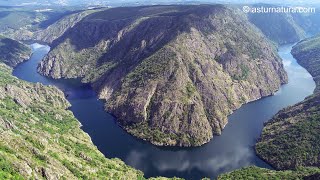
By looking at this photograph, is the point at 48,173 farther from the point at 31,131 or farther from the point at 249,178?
the point at 249,178

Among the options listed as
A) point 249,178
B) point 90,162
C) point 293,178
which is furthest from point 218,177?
point 90,162

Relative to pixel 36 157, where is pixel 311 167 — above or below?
below

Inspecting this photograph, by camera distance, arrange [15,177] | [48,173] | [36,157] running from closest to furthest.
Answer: [15,177] < [48,173] < [36,157]

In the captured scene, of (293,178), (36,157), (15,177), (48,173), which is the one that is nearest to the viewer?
(15,177)

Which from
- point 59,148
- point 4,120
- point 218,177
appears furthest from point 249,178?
point 4,120

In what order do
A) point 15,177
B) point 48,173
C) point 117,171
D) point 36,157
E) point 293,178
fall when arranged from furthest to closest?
1. point 117,171
2. point 293,178
3. point 36,157
4. point 48,173
5. point 15,177

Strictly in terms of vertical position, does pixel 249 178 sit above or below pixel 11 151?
below

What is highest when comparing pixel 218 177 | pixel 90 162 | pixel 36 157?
pixel 36 157

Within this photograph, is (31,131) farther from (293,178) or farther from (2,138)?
(293,178)

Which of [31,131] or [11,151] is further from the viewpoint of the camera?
[31,131]
